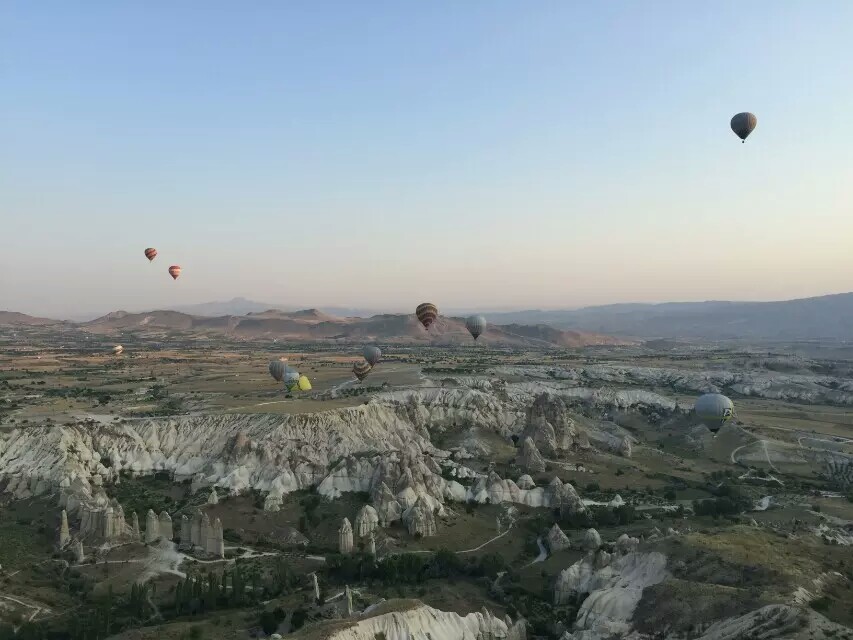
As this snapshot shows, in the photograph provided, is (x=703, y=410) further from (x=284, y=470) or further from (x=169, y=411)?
(x=169, y=411)

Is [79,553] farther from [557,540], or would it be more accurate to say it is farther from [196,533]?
[557,540]

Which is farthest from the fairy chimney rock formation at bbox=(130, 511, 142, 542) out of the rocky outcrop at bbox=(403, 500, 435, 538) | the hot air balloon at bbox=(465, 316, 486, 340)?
the hot air balloon at bbox=(465, 316, 486, 340)

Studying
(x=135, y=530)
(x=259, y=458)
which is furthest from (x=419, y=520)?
(x=135, y=530)

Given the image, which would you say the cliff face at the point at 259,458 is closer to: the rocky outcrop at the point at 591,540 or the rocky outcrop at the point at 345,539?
the rocky outcrop at the point at 345,539

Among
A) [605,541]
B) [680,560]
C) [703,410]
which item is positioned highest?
[703,410]

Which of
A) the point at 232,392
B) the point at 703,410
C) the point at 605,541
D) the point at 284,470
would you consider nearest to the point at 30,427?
the point at 284,470

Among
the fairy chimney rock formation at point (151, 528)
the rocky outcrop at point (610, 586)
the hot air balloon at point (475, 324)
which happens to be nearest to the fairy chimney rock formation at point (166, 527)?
the fairy chimney rock formation at point (151, 528)
